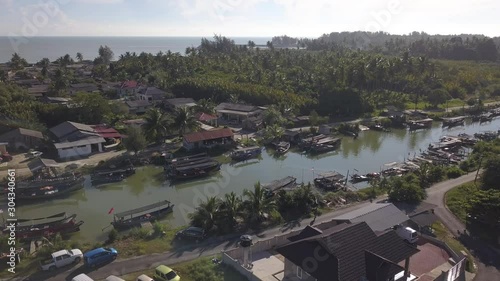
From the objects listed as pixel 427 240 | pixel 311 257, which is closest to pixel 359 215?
pixel 427 240

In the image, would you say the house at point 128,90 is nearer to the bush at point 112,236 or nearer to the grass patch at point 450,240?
the bush at point 112,236

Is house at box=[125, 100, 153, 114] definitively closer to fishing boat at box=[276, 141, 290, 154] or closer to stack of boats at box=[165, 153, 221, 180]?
stack of boats at box=[165, 153, 221, 180]

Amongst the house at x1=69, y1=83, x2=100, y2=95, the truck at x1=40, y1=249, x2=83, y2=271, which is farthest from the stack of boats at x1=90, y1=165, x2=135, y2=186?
the house at x1=69, y1=83, x2=100, y2=95

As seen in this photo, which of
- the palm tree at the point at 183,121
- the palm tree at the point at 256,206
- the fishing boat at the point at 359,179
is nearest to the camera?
the palm tree at the point at 256,206

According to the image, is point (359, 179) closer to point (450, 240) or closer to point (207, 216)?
point (450, 240)

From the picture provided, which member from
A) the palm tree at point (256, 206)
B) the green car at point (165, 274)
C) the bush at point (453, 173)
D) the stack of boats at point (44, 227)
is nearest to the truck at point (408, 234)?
the palm tree at point (256, 206)

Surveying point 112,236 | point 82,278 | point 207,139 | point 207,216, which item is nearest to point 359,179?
point 207,139

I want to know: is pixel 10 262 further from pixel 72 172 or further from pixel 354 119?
pixel 354 119
